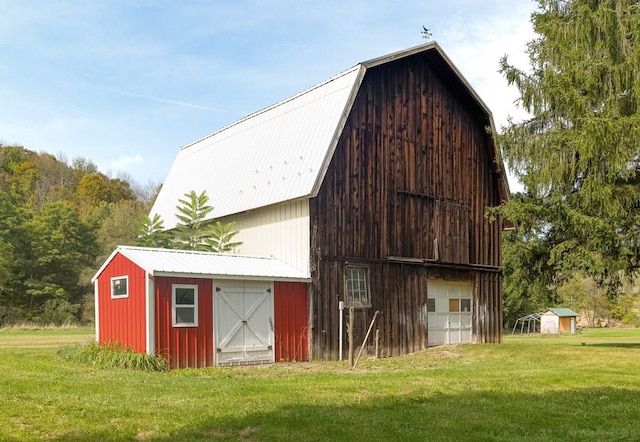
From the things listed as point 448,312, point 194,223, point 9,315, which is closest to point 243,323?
point 194,223

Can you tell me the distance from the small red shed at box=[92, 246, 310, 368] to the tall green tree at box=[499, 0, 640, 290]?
8.03m

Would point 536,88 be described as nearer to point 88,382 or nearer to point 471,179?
point 471,179

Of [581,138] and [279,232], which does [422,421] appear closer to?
[279,232]

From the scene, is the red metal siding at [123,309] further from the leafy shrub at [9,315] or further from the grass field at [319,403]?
the leafy shrub at [9,315]

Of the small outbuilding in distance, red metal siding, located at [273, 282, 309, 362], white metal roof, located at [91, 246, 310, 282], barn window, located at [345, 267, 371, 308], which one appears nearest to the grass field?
red metal siding, located at [273, 282, 309, 362]

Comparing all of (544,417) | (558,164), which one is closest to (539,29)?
(558,164)

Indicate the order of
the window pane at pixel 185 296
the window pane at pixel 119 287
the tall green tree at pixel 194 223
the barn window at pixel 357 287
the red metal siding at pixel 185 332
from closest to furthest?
the red metal siding at pixel 185 332, the window pane at pixel 185 296, the window pane at pixel 119 287, the barn window at pixel 357 287, the tall green tree at pixel 194 223

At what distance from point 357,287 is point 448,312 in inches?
187

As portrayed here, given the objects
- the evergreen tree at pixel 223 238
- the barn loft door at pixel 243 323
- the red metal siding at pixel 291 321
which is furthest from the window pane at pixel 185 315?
the evergreen tree at pixel 223 238

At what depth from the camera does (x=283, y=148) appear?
21.6 metres

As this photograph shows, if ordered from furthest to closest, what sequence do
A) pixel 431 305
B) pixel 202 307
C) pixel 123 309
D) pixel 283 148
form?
pixel 431 305, pixel 283 148, pixel 123 309, pixel 202 307

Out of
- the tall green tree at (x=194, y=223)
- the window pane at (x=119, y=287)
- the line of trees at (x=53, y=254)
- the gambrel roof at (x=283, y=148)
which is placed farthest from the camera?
the line of trees at (x=53, y=254)

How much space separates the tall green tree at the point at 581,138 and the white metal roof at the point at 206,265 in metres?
7.74

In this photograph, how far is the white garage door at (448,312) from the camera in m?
23.1
